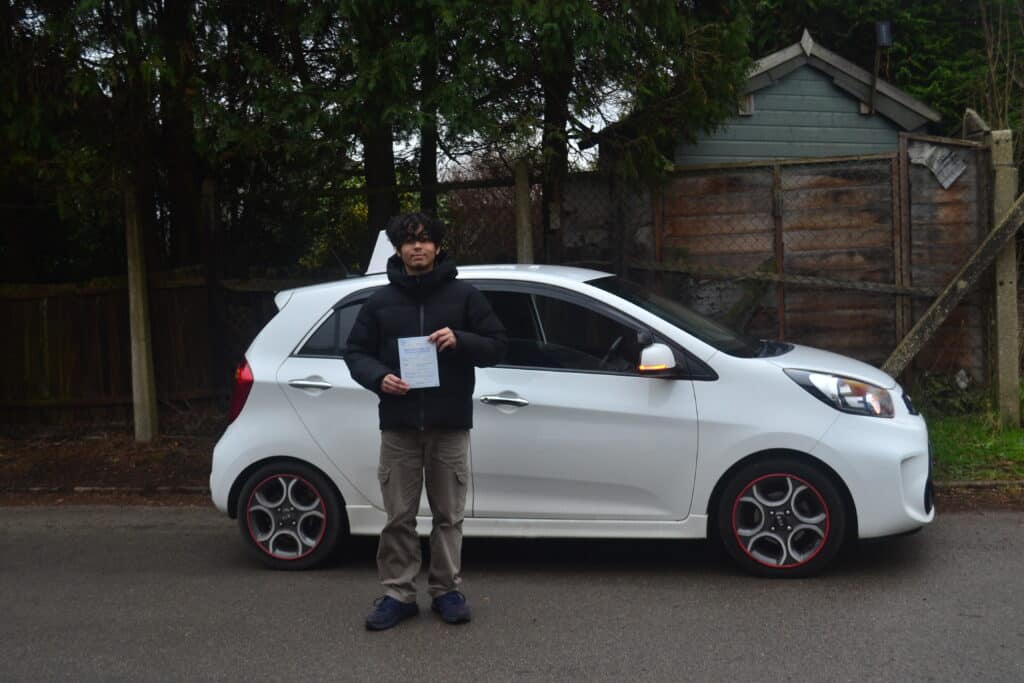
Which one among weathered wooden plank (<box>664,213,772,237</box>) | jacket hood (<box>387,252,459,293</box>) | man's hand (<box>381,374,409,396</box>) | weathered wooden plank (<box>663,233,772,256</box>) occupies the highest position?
weathered wooden plank (<box>664,213,772,237</box>)

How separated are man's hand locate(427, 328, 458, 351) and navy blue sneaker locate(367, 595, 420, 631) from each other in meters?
1.24

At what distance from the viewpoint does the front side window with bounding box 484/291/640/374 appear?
6188 mm

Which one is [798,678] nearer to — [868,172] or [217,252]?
[868,172]

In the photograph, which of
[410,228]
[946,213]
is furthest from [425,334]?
[946,213]

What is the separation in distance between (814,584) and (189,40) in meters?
6.09

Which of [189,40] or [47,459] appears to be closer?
[189,40]

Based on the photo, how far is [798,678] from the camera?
15.0 ft

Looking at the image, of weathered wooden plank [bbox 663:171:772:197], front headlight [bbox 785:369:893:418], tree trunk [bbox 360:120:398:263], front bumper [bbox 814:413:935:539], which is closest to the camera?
front bumper [bbox 814:413:935:539]

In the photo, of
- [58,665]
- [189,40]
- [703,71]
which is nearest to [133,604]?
[58,665]

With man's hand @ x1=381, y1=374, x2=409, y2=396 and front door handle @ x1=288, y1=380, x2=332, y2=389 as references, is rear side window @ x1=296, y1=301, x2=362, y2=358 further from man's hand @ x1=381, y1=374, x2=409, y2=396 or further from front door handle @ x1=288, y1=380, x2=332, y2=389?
man's hand @ x1=381, y1=374, x2=409, y2=396

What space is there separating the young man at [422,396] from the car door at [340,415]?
77 cm

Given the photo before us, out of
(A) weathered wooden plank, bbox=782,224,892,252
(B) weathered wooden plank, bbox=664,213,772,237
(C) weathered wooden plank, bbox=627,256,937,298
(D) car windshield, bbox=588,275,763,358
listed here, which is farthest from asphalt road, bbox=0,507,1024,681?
(B) weathered wooden plank, bbox=664,213,772,237

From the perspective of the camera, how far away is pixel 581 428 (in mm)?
6078

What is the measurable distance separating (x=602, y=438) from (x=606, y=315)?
26.6 inches
